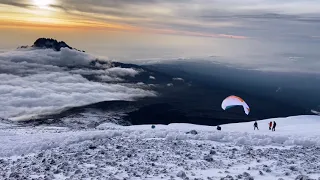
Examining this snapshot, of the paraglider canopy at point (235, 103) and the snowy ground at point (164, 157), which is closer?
the snowy ground at point (164, 157)

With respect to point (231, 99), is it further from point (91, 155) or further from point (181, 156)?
point (91, 155)

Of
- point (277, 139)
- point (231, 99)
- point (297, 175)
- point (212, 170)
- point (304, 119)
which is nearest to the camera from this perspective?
point (297, 175)

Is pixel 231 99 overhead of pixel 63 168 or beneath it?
overhead

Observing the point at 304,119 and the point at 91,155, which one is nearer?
the point at 91,155

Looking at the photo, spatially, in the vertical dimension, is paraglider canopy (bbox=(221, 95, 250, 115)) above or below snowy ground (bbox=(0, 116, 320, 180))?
above

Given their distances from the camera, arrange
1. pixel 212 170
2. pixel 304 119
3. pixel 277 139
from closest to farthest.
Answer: pixel 212 170 → pixel 277 139 → pixel 304 119

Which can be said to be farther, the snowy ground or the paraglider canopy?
the paraglider canopy

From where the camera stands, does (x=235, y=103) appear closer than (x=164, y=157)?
No

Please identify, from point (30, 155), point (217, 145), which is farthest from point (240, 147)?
point (30, 155)
